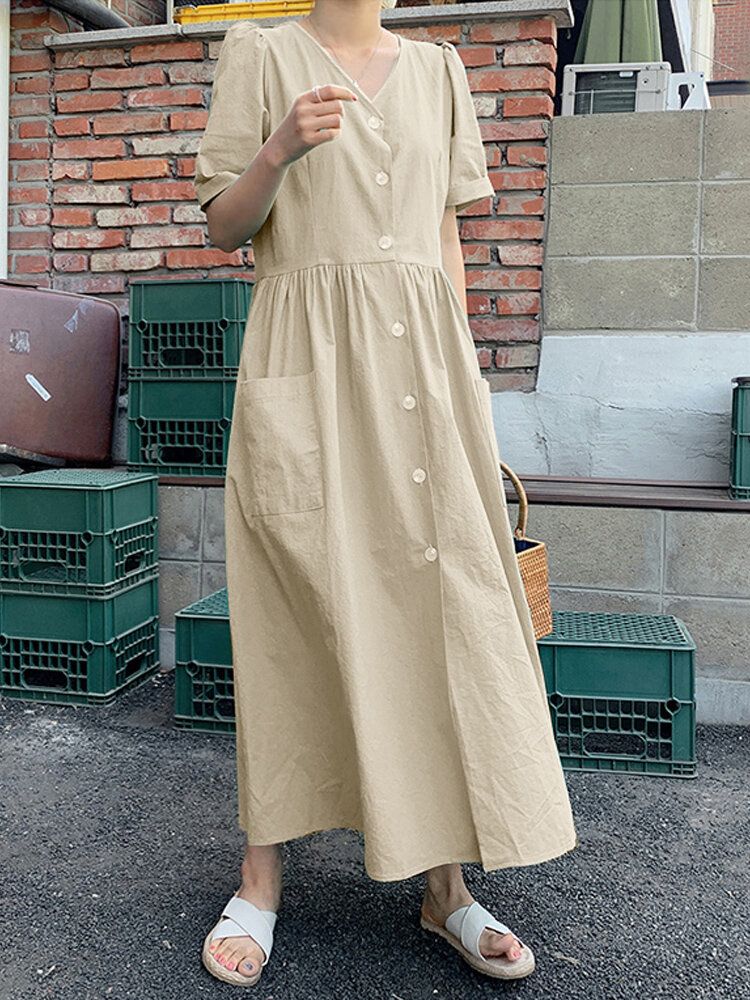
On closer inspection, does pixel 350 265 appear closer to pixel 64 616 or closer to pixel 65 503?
pixel 65 503

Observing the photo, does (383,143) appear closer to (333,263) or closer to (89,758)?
(333,263)

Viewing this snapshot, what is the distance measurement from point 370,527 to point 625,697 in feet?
4.18

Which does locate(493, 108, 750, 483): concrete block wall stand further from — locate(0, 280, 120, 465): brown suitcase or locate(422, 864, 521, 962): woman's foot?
locate(422, 864, 521, 962): woman's foot

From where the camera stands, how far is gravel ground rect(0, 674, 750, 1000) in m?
1.66

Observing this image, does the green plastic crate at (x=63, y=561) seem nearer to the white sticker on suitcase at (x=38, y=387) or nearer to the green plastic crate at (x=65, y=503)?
the green plastic crate at (x=65, y=503)

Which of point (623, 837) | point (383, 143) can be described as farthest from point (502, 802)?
point (383, 143)

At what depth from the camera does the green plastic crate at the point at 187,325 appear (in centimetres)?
322

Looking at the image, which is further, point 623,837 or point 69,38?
point 69,38

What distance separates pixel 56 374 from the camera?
336cm

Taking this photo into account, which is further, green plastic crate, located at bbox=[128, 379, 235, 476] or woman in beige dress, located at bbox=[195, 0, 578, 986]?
green plastic crate, located at bbox=[128, 379, 235, 476]

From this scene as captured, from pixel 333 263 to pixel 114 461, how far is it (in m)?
2.23

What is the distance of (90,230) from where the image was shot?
3.70 m

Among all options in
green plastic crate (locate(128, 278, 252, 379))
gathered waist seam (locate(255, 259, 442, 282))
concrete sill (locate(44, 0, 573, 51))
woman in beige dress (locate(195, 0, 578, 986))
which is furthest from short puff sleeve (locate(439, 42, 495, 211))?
concrete sill (locate(44, 0, 573, 51))

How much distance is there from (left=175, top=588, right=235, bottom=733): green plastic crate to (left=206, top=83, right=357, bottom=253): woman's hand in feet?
4.54
